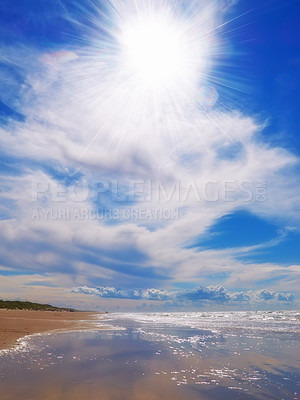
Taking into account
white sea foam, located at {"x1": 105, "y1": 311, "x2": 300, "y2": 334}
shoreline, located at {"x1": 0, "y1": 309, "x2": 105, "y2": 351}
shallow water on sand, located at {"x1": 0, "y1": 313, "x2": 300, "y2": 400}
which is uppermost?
shallow water on sand, located at {"x1": 0, "y1": 313, "x2": 300, "y2": 400}

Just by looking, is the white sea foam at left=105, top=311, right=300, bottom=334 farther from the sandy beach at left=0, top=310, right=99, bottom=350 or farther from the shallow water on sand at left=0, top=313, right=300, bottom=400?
the shallow water on sand at left=0, top=313, right=300, bottom=400

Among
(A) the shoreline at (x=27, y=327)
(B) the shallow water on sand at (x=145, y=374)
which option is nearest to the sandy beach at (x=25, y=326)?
(A) the shoreline at (x=27, y=327)

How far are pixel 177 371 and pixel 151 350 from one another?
5.67 meters

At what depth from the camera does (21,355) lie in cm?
1334

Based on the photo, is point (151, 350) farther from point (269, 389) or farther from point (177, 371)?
point (269, 389)

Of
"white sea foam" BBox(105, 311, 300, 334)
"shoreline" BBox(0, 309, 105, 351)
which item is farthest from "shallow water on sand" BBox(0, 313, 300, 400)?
"white sea foam" BBox(105, 311, 300, 334)

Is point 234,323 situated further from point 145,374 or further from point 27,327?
point 145,374

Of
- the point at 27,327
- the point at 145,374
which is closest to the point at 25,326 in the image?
the point at 27,327

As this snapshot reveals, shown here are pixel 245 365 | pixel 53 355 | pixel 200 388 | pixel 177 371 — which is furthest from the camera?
pixel 53 355

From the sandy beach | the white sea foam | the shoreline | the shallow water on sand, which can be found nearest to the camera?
the shallow water on sand

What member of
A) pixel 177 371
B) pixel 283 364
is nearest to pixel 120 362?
pixel 177 371

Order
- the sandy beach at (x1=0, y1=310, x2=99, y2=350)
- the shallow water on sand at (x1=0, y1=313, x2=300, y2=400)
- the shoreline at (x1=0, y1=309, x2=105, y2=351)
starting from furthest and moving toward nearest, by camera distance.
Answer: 1. the sandy beach at (x1=0, y1=310, x2=99, y2=350)
2. the shoreline at (x1=0, y1=309, x2=105, y2=351)
3. the shallow water on sand at (x1=0, y1=313, x2=300, y2=400)

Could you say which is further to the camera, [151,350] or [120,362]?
[151,350]

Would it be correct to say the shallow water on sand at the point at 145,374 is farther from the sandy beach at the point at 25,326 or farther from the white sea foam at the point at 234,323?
the white sea foam at the point at 234,323
